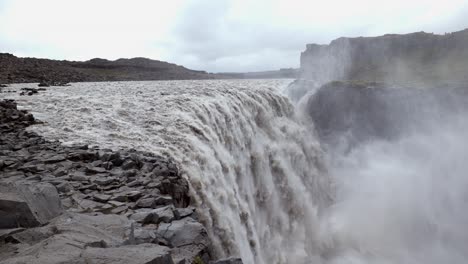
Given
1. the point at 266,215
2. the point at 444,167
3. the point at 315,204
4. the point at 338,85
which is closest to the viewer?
the point at 266,215

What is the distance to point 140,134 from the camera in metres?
12.6

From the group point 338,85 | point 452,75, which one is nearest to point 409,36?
point 452,75

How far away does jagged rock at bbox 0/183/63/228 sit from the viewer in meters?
4.85

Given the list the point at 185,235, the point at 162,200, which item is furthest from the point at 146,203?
the point at 185,235

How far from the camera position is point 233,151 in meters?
16.1

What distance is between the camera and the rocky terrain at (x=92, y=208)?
4.54 m

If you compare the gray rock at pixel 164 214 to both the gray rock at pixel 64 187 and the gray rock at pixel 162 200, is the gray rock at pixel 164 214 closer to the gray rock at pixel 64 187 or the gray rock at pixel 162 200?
the gray rock at pixel 162 200

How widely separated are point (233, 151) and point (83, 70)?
58379 mm

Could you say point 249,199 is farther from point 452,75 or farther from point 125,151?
point 452,75

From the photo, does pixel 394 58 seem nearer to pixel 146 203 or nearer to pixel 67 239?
pixel 146 203

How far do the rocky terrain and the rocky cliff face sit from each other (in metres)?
54.2

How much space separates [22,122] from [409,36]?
75618 millimetres

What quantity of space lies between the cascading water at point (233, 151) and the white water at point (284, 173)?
6 cm

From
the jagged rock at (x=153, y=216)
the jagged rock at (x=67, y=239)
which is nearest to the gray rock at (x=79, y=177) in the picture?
the jagged rock at (x=153, y=216)
